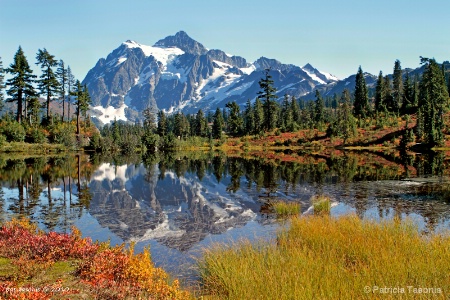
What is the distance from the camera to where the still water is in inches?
567

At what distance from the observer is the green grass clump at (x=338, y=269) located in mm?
6547

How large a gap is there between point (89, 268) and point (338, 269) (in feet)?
20.1

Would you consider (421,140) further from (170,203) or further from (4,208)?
(4,208)

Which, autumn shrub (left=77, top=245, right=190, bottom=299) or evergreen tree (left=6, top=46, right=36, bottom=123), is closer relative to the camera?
autumn shrub (left=77, top=245, right=190, bottom=299)

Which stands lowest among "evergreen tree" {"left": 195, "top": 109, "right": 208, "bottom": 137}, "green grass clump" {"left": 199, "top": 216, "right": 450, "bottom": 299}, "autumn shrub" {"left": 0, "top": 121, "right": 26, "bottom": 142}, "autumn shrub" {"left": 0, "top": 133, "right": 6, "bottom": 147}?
"green grass clump" {"left": 199, "top": 216, "right": 450, "bottom": 299}

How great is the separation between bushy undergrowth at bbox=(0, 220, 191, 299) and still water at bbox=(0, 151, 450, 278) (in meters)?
2.07

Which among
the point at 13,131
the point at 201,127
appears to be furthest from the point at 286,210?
the point at 201,127

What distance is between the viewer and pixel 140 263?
8.24 m

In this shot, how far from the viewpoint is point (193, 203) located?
2244cm

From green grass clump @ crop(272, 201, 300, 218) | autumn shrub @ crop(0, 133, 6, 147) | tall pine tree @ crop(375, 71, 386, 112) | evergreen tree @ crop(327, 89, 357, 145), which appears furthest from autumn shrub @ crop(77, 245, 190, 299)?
tall pine tree @ crop(375, 71, 386, 112)

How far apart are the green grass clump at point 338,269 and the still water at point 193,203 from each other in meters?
2.71

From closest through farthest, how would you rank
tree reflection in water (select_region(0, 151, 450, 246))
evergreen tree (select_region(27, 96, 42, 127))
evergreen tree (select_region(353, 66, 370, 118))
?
tree reflection in water (select_region(0, 151, 450, 246))
evergreen tree (select_region(27, 96, 42, 127))
evergreen tree (select_region(353, 66, 370, 118))

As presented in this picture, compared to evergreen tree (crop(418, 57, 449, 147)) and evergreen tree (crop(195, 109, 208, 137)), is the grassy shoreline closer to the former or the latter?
evergreen tree (crop(418, 57, 449, 147))

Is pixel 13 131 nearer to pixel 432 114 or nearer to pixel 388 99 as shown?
pixel 432 114
